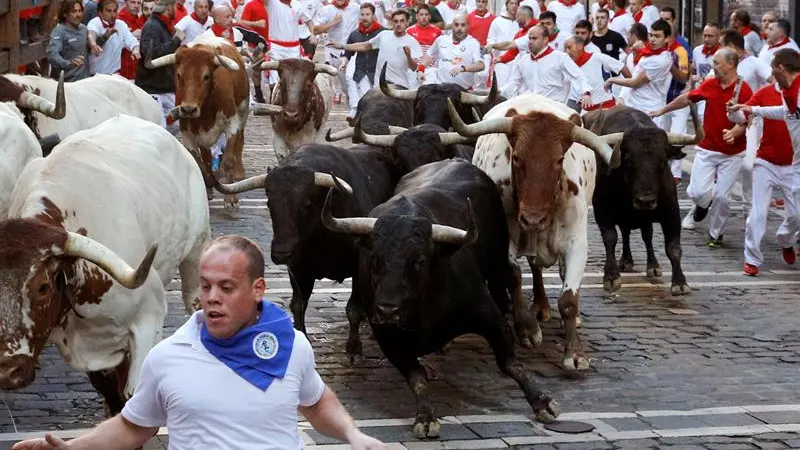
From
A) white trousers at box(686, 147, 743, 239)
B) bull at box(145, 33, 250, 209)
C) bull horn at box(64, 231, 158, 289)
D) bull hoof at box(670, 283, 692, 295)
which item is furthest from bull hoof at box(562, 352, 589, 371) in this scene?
bull at box(145, 33, 250, 209)

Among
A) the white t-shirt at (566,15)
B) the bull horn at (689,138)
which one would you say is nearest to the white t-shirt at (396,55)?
the white t-shirt at (566,15)

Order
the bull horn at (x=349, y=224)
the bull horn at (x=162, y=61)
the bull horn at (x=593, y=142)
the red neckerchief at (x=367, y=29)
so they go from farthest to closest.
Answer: the red neckerchief at (x=367, y=29)
the bull horn at (x=162, y=61)
the bull horn at (x=593, y=142)
the bull horn at (x=349, y=224)

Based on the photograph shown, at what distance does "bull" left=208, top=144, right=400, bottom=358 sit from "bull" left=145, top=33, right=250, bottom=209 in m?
5.99

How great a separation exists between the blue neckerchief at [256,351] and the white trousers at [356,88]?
18.4 metres

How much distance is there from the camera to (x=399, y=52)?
21.3 m

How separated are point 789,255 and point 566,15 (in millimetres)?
11503

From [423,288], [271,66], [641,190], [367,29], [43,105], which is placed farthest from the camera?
[367,29]

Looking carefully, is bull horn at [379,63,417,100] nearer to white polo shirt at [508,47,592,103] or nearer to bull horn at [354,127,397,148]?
bull horn at [354,127,397,148]

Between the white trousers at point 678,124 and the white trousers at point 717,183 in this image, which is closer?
the white trousers at point 717,183

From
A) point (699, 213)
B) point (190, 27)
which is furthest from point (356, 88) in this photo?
point (699, 213)

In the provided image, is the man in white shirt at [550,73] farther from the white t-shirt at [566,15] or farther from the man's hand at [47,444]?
the man's hand at [47,444]

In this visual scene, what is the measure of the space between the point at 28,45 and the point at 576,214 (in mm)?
6944

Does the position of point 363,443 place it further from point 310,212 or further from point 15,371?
point 310,212

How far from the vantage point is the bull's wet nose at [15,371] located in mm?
7090
